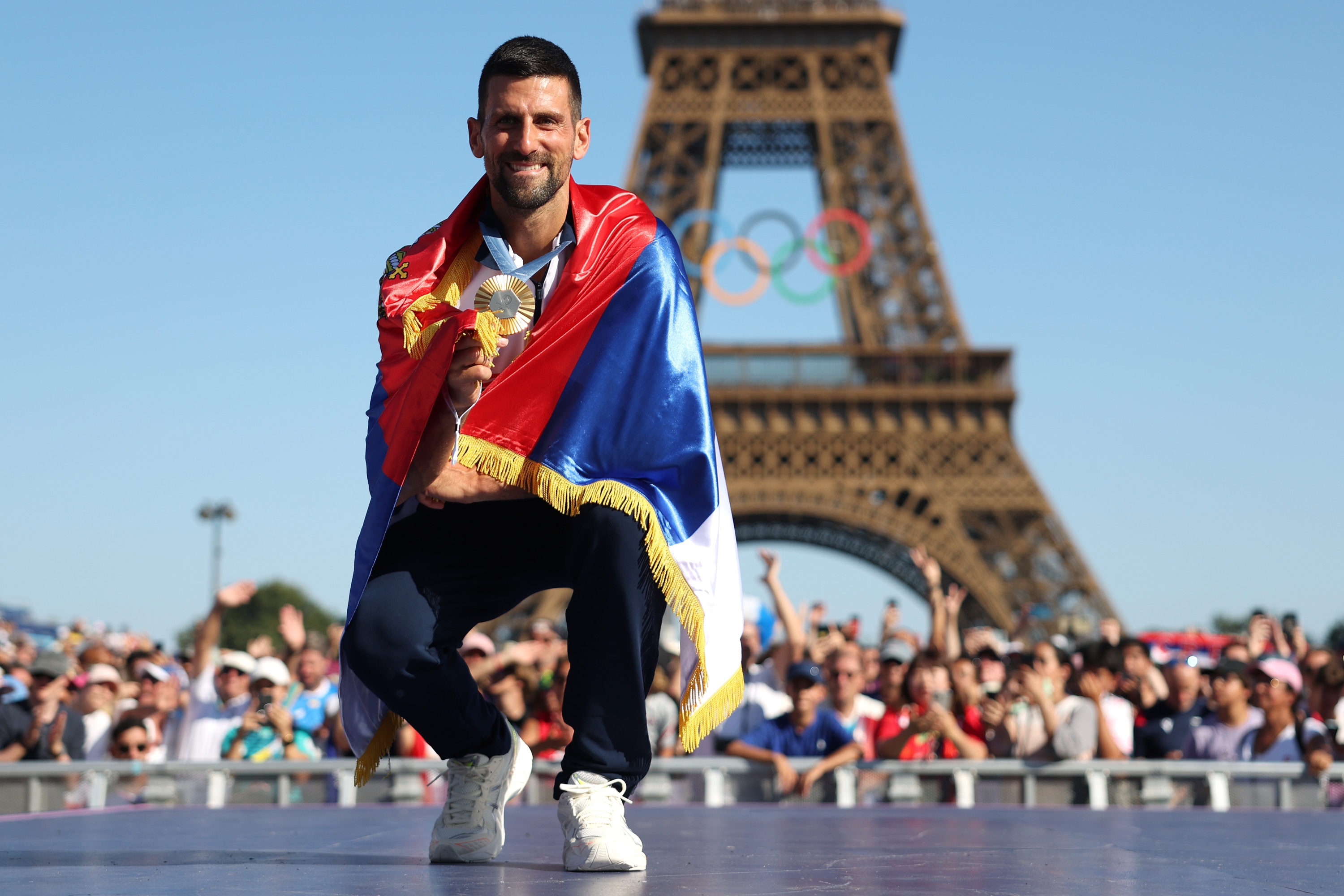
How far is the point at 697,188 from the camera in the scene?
3006 cm

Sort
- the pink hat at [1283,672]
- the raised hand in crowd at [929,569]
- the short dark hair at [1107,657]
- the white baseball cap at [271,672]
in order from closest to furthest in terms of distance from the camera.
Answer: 1. the pink hat at [1283,672]
2. the white baseball cap at [271,672]
3. the short dark hair at [1107,657]
4. the raised hand in crowd at [929,569]

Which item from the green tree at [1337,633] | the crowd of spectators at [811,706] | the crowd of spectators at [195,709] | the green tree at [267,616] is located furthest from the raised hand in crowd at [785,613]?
the green tree at [267,616]

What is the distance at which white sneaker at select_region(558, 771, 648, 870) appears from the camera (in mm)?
2775

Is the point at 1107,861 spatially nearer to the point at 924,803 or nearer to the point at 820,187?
the point at 924,803

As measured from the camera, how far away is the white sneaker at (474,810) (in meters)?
3.04

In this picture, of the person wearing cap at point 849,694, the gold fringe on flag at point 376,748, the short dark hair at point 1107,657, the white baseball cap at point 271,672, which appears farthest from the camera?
the short dark hair at point 1107,657

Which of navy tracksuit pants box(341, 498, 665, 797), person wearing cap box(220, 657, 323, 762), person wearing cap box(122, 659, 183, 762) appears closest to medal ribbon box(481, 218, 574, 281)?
navy tracksuit pants box(341, 498, 665, 797)

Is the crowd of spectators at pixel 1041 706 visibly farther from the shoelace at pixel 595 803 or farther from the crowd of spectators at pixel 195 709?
the shoelace at pixel 595 803

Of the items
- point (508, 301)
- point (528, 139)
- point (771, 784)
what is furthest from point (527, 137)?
point (771, 784)

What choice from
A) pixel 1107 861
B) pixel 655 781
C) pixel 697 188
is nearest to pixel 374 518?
pixel 1107 861

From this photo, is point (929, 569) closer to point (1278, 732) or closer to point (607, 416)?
point (1278, 732)

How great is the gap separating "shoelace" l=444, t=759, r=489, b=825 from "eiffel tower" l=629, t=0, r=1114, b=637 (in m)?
20.9

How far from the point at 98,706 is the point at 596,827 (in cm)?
547

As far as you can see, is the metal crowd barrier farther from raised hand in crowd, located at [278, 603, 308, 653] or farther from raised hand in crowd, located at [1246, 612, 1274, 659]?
raised hand in crowd, located at [1246, 612, 1274, 659]
